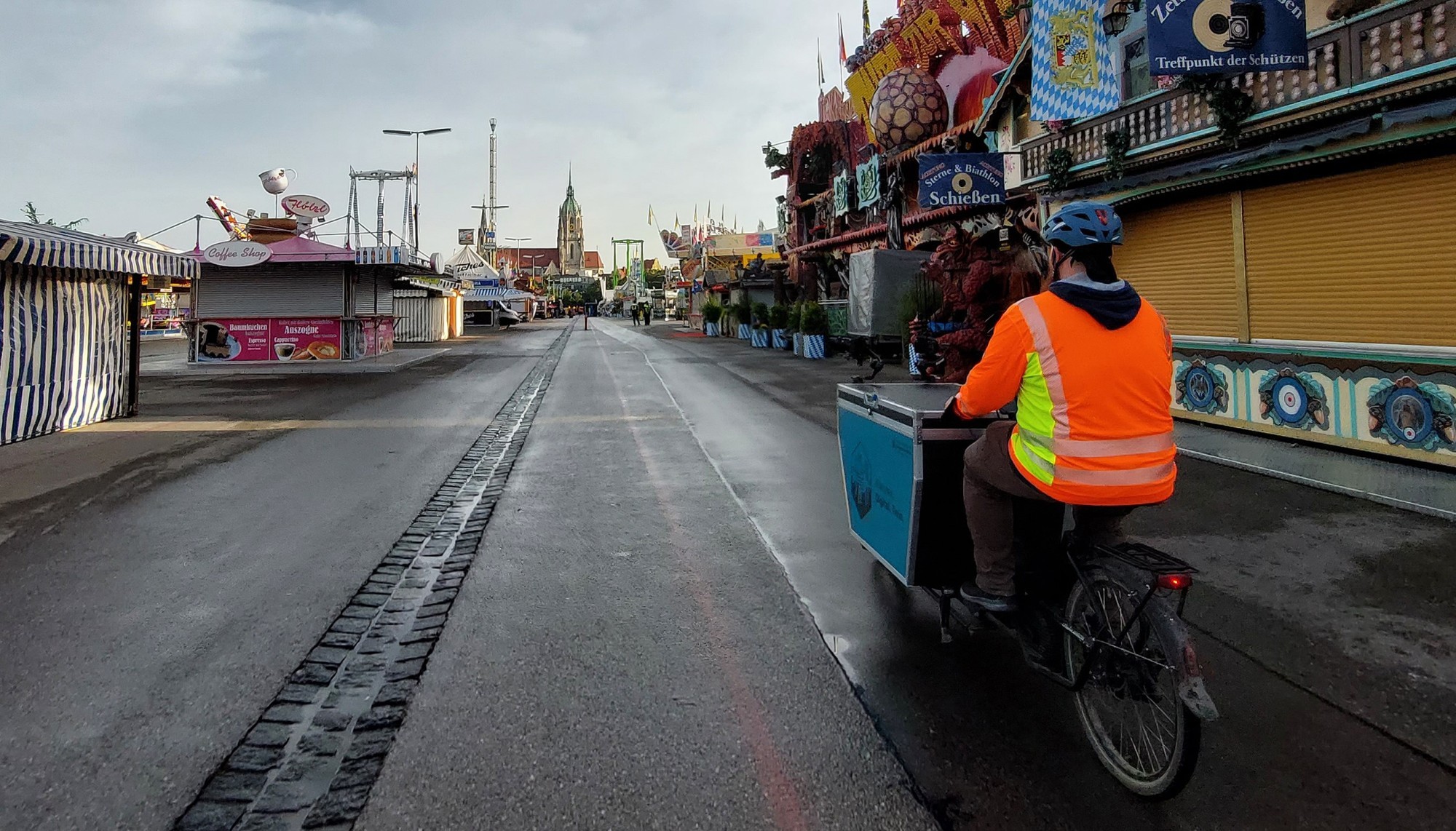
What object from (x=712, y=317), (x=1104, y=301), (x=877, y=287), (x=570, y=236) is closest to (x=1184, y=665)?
(x=1104, y=301)

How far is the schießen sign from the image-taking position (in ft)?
56.1

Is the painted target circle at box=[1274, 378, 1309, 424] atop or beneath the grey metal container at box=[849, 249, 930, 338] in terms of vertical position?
beneath

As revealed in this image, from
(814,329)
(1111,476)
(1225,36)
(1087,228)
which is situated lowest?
(1111,476)

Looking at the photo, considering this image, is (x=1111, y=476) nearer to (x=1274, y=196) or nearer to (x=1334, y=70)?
(x=1334, y=70)

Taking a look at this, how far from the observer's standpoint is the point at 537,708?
345cm

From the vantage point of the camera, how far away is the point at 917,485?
3.91m

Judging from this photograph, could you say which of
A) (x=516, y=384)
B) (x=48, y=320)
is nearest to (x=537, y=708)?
(x=48, y=320)

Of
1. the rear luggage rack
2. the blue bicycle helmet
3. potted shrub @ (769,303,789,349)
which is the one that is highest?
potted shrub @ (769,303,789,349)

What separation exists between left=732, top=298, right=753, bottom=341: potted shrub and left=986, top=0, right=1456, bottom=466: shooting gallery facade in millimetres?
28243

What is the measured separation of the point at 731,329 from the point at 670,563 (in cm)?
4476

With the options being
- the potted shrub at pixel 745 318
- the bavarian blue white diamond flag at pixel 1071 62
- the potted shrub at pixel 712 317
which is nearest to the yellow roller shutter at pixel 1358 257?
the bavarian blue white diamond flag at pixel 1071 62

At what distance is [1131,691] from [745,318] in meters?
40.2

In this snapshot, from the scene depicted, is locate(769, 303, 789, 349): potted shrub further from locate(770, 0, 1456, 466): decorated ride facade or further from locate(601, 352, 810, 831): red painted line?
locate(601, 352, 810, 831): red painted line

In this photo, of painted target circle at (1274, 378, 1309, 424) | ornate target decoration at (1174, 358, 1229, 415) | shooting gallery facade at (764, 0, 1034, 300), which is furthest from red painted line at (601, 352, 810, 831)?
shooting gallery facade at (764, 0, 1034, 300)
